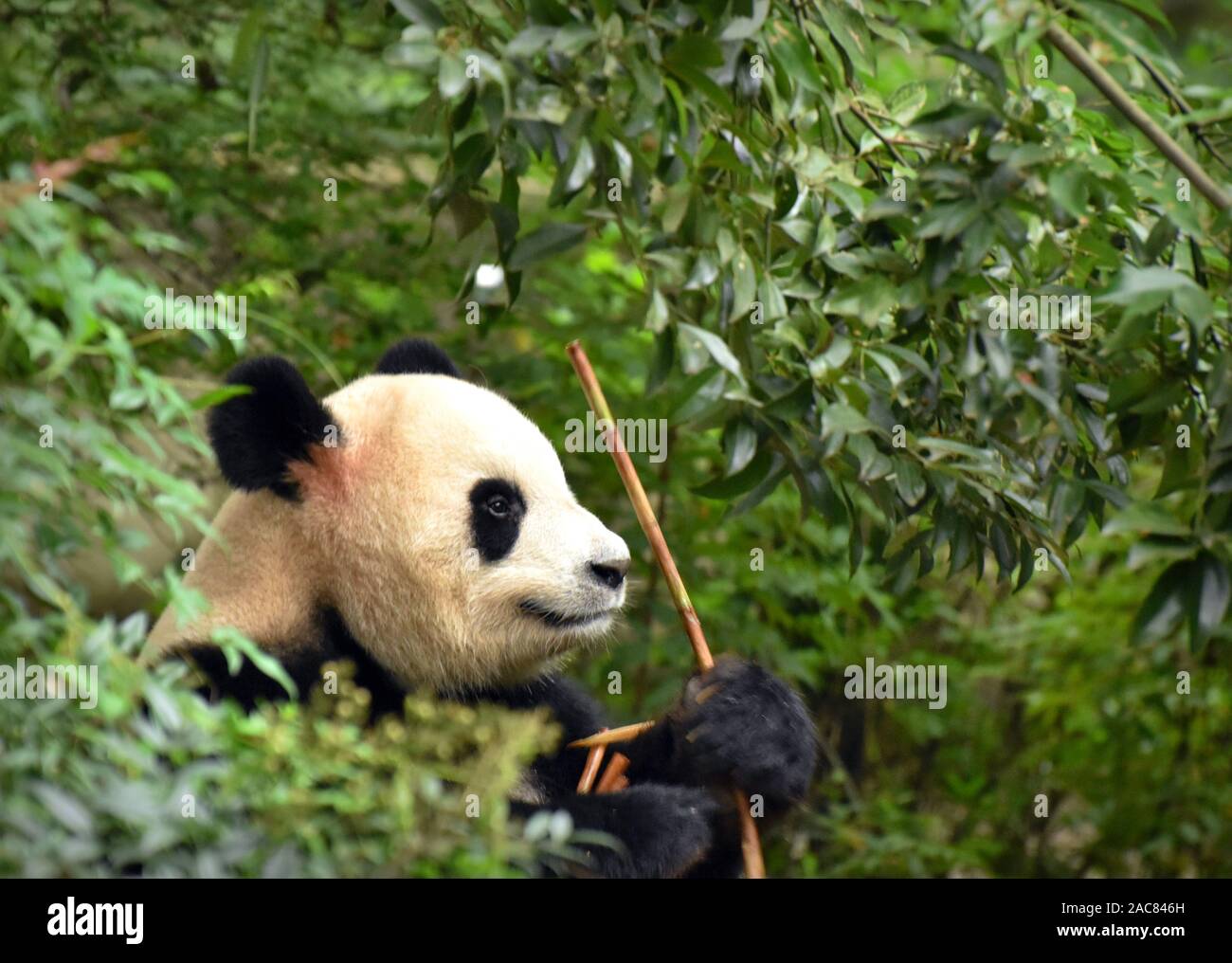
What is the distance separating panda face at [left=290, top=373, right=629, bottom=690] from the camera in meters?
3.13

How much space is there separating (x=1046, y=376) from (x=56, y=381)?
1.83 m

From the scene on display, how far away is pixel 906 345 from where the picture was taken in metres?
2.91

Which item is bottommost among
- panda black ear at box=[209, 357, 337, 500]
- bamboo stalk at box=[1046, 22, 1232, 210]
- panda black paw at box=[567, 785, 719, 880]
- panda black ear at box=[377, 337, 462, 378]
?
panda black paw at box=[567, 785, 719, 880]

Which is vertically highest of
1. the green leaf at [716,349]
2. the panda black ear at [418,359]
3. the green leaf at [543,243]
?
the green leaf at [543,243]

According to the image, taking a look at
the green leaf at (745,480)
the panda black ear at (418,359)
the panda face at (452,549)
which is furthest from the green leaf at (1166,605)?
the panda black ear at (418,359)

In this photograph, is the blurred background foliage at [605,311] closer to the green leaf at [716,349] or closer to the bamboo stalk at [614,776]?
the green leaf at [716,349]

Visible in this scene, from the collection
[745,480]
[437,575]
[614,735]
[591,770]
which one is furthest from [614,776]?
[745,480]

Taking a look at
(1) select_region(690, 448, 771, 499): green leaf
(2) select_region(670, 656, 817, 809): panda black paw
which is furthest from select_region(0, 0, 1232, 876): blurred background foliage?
(2) select_region(670, 656, 817, 809): panda black paw

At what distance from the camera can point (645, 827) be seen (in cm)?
286

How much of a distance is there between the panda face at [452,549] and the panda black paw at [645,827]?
17.1 inches

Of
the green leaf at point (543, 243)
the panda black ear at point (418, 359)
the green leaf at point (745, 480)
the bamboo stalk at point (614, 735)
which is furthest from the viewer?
the panda black ear at point (418, 359)

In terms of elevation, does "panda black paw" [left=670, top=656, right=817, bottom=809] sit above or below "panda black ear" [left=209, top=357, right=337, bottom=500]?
below

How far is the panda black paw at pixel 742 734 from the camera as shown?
3.06 metres

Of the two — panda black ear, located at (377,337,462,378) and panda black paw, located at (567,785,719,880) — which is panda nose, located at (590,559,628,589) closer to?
panda black paw, located at (567,785,719,880)
